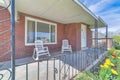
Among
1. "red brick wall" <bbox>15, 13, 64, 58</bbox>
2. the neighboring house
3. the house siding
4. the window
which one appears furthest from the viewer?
the window

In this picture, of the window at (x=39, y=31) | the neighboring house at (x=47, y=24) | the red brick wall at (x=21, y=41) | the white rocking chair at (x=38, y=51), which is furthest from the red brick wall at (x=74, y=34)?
the red brick wall at (x=21, y=41)

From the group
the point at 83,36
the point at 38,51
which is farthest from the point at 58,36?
the point at 38,51

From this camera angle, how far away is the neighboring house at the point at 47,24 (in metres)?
5.64

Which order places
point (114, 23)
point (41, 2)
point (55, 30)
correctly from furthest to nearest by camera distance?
point (114, 23) → point (55, 30) → point (41, 2)

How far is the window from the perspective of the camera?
7.20 meters

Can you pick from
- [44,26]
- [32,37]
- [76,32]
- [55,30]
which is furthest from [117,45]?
[32,37]

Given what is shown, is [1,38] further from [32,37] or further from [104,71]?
[104,71]

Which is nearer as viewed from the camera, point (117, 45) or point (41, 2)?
point (41, 2)

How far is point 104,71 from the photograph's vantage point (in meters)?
3.25

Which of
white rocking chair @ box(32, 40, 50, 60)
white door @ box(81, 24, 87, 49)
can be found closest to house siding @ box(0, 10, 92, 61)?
white rocking chair @ box(32, 40, 50, 60)

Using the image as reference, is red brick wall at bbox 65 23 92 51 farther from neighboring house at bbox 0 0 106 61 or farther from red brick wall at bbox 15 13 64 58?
red brick wall at bbox 15 13 64 58

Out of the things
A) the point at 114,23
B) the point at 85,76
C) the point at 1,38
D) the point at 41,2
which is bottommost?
the point at 85,76

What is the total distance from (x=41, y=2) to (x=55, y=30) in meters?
4.58

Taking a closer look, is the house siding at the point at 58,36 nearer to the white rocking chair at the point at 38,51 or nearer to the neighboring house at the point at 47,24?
the neighboring house at the point at 47,24
